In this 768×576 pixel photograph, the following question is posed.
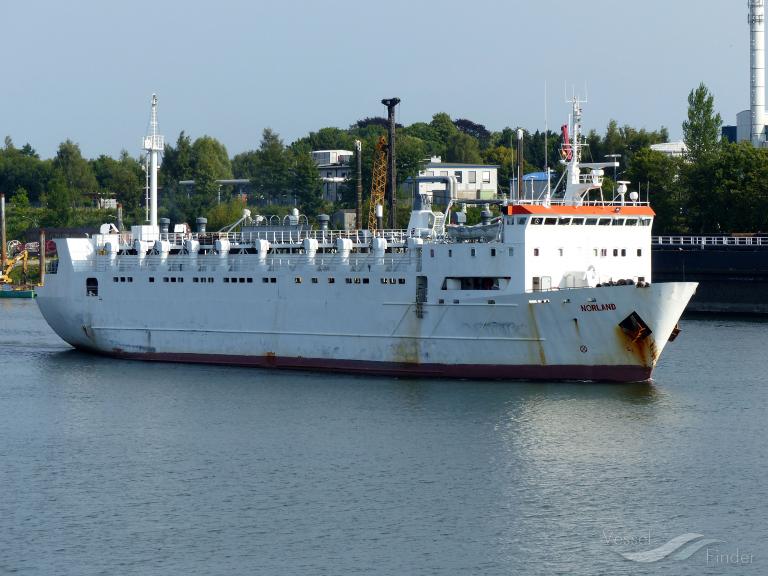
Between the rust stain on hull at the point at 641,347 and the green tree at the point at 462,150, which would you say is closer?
the rust stain on hull at the point at 641,347

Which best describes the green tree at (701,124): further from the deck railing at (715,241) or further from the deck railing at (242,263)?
the deck railing at (242,263)

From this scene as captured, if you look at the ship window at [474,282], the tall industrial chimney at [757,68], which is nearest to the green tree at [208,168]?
the tall industrial chimney at [757,68]

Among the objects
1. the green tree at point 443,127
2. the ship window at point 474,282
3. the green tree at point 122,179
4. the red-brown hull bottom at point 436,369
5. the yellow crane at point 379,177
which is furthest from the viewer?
the green tree at point 443,127

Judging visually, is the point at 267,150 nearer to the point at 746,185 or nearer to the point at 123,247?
the point at 746,185

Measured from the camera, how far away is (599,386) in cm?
4084

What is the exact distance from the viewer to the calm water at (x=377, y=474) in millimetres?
25266

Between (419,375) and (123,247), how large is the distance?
1597cm

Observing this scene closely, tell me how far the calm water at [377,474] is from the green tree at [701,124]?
54339mm

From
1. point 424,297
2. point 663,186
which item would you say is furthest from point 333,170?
point 424,297

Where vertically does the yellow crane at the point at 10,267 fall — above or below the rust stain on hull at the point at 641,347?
above

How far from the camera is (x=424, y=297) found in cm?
4334

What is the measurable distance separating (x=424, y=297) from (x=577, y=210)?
6.03 meters

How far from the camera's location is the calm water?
25.3m

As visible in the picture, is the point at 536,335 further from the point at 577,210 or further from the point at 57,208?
the point at 57,208
